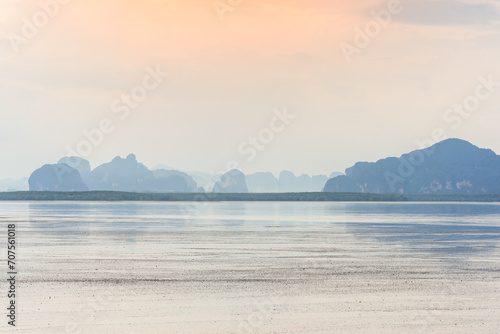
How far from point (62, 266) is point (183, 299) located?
1027 centimetres

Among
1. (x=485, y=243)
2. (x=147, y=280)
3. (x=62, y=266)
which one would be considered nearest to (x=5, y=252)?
(x=62, y=266)

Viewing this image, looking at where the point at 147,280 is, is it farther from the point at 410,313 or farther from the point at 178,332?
the point at 410,313

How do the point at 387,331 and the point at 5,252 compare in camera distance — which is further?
the point at 5,252

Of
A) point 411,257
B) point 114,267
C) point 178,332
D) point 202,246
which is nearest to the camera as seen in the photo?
point 178,332

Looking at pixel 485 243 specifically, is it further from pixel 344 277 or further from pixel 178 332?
pixel 178 332

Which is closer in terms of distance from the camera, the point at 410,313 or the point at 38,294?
the point at 410,313

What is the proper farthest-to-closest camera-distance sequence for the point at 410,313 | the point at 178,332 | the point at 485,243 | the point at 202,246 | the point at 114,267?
the point at 485,243, the point at 202,246, the point at 114,267, the point at 410,313, the point at 178,332

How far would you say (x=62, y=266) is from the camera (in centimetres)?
3123

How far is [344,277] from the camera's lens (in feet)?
92.2

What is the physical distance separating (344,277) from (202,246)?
14731 millimetres

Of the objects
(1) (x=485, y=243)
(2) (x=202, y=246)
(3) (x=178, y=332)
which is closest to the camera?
(3) (x=178, y=332)

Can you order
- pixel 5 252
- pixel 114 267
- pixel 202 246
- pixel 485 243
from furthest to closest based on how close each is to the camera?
pixel 485 243, pixel 202 246, pixel 5 252, pixel 114 267

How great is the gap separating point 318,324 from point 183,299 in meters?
5.37

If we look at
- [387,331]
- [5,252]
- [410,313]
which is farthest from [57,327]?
[5,252]
